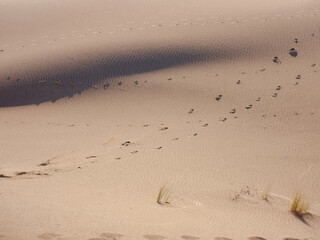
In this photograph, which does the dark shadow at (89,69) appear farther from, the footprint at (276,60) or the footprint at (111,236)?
the footprint at (111,236)

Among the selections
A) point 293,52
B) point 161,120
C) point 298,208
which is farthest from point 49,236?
point 293,52

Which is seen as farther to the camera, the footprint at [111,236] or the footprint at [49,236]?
the footprint at [111,236]

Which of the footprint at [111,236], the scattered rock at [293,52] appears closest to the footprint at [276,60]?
the scattered rock at [293,52]

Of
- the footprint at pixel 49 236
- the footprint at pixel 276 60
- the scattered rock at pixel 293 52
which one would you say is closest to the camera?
the footprint at pixel 49 236

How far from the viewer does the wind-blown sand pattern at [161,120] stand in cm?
511

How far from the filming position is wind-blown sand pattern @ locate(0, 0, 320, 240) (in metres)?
5.11

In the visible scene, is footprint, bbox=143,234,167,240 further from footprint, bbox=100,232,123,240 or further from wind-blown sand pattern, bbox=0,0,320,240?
footprint, bbox=100,232,123,240

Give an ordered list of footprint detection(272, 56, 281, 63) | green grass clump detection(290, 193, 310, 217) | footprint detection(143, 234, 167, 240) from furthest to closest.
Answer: footprint detection(272, 56, 281, 63), green grass clump detection(290, 193, 310, 217), footprint detection(143, 234, 167, 240)

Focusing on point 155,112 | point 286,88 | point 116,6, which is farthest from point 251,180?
point 116,6

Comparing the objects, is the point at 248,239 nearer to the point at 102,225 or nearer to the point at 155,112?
the point at 102,225

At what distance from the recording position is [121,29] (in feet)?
52.7

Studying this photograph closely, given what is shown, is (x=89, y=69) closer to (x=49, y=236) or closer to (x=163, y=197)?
(x=163, y=197)

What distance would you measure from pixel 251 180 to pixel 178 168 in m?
Answer: 1.27

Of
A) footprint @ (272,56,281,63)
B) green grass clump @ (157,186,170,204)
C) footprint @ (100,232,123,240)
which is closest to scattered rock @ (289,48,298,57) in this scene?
footprint @ (272,56,281,63)
